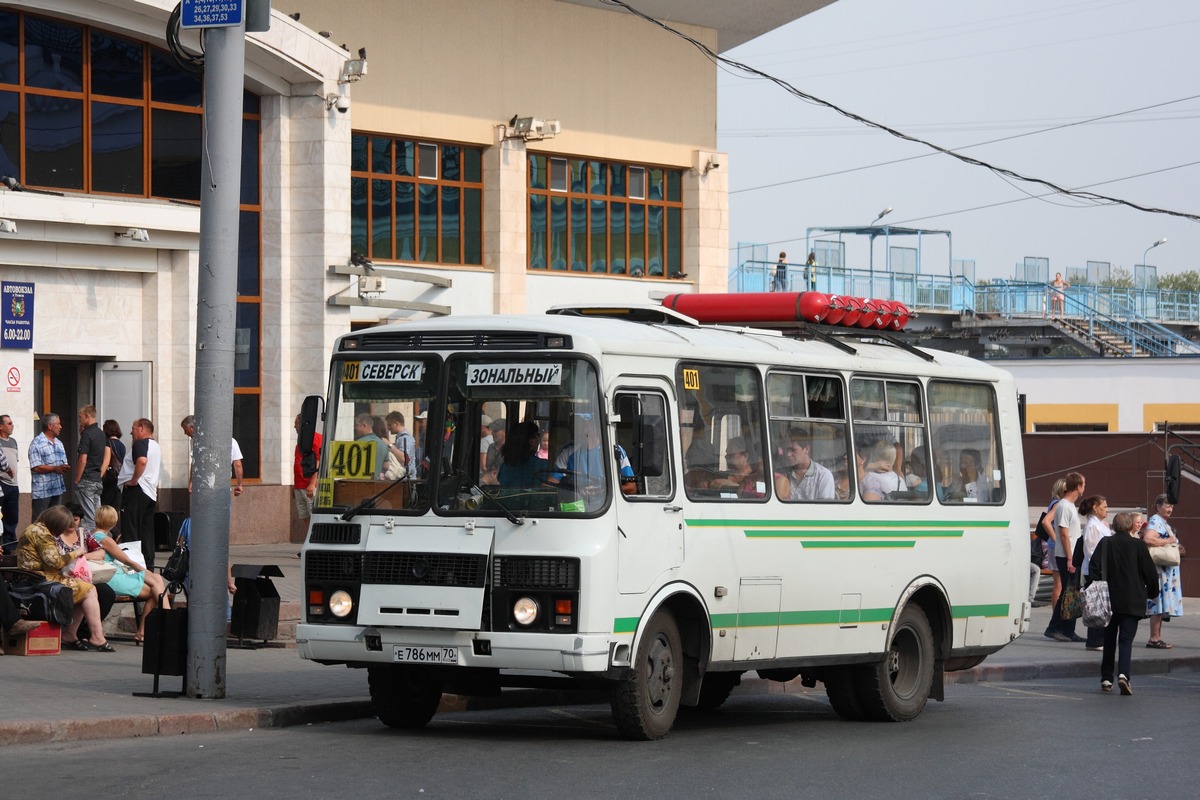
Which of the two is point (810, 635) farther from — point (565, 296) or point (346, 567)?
point (565, 296)

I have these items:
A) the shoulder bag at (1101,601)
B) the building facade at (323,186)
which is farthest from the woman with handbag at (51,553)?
the shoulder bag at (1101,601)

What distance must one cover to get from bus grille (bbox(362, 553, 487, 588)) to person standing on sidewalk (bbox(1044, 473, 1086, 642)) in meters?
11.7

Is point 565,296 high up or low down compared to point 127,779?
up

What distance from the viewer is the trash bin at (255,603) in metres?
14.5

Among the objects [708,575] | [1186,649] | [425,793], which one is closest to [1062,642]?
[1186,649]

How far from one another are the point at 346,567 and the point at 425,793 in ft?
8.14

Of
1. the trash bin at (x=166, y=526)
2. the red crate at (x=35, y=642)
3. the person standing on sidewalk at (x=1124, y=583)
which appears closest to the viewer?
the trash bin at (x=166, y=526)

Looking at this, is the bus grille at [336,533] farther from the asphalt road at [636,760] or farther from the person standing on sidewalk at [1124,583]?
the person standing on sidewalk at [1124,583]

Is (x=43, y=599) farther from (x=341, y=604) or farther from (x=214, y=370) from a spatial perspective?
(x=341, y=604)

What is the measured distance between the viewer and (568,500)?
36.2 ft

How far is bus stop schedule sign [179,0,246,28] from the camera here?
1268cm

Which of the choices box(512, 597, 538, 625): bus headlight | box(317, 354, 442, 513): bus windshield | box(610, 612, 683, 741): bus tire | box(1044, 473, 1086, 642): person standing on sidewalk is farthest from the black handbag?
box(1044, 473, 1086, 642): person standing on sidewalk

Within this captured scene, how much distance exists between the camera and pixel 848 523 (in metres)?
13.3

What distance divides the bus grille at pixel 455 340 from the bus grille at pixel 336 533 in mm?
1211
